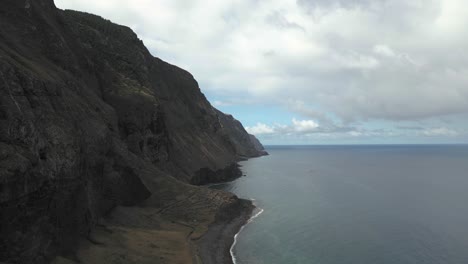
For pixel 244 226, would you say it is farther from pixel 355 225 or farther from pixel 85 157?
pixel 85 157

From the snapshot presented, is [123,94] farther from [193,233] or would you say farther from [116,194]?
[193,233]

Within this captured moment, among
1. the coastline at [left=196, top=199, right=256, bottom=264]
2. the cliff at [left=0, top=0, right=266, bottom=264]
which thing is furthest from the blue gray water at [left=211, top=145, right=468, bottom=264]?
the cliff at [left=0, top=0, right=266, bottom=264]

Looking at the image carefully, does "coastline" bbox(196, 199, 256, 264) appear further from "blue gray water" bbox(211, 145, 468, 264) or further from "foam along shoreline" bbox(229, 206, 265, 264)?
"blue gray water" bbox(211, 145, 468, 264)

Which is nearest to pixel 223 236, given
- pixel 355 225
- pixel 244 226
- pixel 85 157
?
pixel 244 226

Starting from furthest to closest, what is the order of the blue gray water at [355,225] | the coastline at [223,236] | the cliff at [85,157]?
the blue gray water at [355,225], the coastline at [223,236], the cliff at [85,157]

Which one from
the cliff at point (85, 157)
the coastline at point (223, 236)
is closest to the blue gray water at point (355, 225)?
the coastline at point (223, 236)

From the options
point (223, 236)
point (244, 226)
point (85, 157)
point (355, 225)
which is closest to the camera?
point (85, 157)

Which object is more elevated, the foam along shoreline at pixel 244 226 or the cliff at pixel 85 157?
the cliff at pixel 85 157

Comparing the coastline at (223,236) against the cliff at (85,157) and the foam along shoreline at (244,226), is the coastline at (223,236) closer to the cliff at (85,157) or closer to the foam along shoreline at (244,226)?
the foam along shoreline at (244,226)

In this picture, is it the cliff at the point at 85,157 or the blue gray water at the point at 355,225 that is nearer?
the cliff at the point at 85,157
